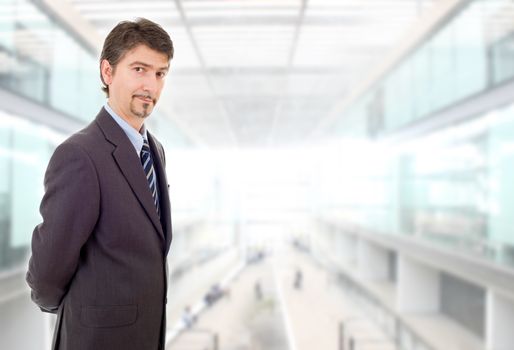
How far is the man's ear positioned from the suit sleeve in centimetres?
18

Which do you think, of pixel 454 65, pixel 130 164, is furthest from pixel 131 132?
pixel 454 65

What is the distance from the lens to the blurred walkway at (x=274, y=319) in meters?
5.32

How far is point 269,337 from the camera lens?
18.7 feet

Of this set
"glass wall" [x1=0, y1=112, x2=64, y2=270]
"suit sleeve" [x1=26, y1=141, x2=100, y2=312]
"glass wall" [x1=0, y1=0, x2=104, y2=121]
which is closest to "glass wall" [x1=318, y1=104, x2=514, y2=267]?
"glass wall" [x1=0, y1=0, x2=104, y2=121]

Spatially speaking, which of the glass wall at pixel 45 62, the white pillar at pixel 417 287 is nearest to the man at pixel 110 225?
the glass wall at pixel 45 62

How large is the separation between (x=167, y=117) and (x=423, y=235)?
13.4 ft

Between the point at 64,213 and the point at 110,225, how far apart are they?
9cm

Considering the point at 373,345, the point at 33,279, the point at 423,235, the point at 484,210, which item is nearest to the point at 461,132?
the point at 484,210

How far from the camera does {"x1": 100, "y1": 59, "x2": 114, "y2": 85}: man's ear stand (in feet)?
3.42

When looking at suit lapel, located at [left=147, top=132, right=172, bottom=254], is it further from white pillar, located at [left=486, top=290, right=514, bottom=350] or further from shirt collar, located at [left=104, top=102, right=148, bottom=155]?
white pillar, located at [left=486, top=290, right=514, bottom=350]

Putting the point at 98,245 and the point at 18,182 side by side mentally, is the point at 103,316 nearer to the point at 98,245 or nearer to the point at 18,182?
the point at 98,245

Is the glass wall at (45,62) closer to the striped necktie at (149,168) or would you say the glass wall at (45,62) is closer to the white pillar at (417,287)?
the striped necktie at (149,168)

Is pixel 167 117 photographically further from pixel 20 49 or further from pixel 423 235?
pixel 20 49

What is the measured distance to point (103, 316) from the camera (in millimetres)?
977
